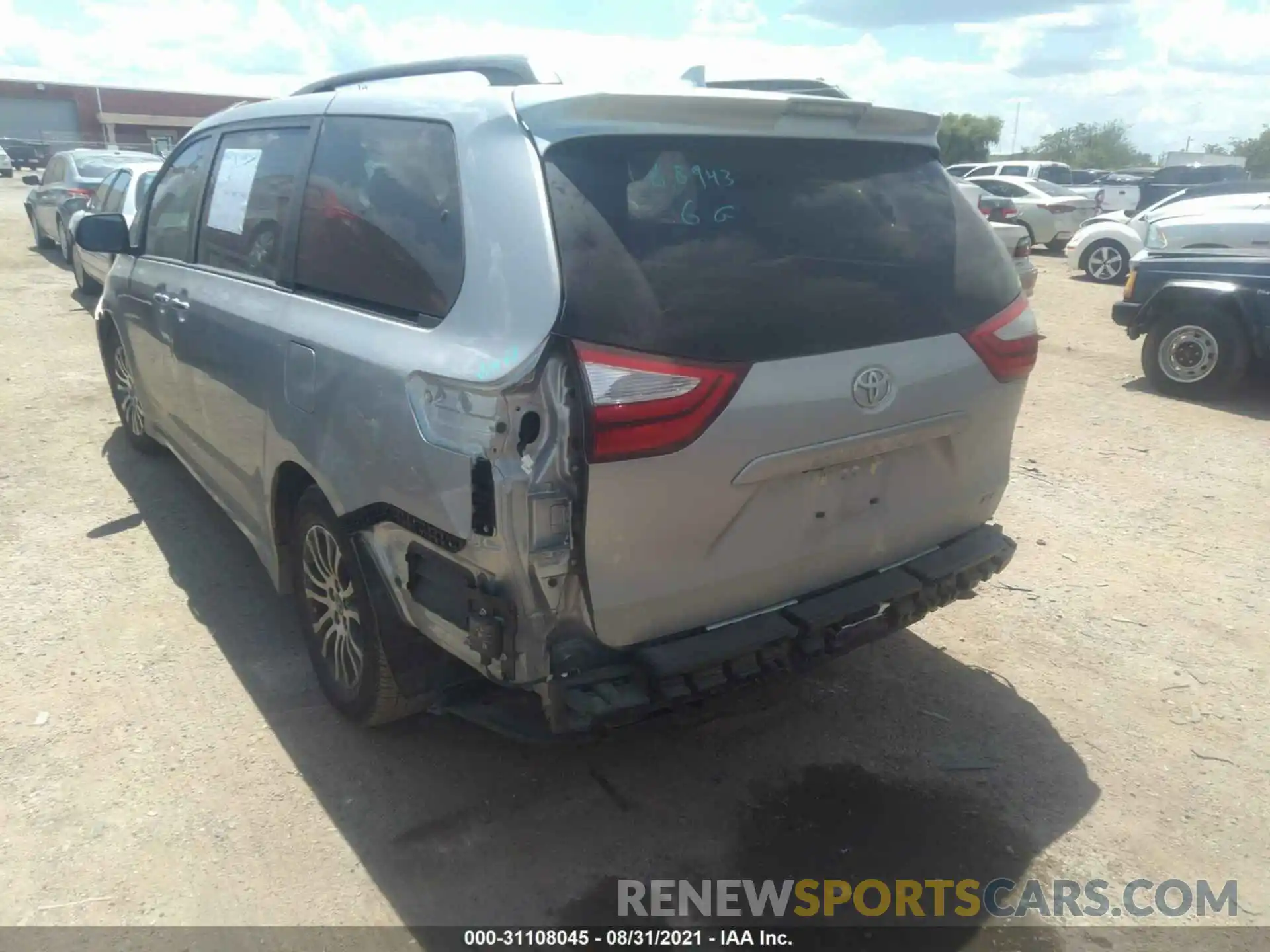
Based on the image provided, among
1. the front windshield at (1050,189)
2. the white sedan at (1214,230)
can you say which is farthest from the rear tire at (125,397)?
the front windshield at (1050,189)

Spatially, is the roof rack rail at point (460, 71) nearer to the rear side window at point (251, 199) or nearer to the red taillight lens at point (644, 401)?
the rear side window at point (251, 199)

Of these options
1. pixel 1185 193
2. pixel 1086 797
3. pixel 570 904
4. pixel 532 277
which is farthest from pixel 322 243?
pixel 1185 193

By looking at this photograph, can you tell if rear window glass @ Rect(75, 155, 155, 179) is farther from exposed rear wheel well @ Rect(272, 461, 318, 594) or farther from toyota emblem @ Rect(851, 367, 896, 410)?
toyota emblem @ Rect(851, 367, 896, 410)

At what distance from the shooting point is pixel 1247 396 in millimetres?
7973

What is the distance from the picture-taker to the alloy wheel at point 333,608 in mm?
3080

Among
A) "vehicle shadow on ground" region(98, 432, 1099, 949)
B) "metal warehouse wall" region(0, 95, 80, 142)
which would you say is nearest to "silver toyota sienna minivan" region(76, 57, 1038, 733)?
"vehicle shadow on ground" region(98, 432, 1099, 949)

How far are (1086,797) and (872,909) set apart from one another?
3.00 ft

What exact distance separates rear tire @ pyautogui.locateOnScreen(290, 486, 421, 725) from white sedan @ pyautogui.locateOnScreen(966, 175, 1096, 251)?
1799 centimetres

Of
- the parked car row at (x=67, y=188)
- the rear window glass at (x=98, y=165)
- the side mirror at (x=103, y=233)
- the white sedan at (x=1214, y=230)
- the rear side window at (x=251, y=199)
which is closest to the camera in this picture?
the rear side window at (x=251, y=199)

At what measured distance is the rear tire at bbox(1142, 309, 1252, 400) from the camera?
297 inches

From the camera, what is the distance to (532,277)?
231 cm

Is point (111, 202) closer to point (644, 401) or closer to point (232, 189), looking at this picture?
point (232, 189)

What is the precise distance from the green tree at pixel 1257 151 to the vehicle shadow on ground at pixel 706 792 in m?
61.4

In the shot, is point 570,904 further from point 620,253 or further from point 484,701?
point 620,253
